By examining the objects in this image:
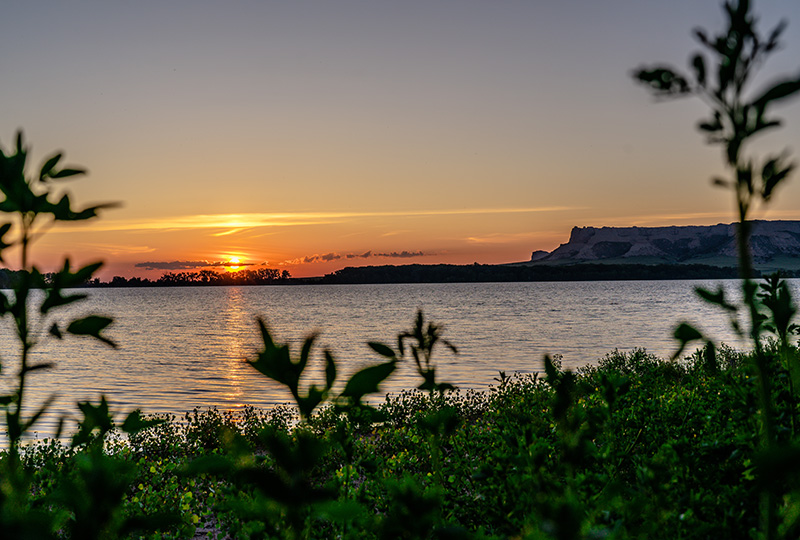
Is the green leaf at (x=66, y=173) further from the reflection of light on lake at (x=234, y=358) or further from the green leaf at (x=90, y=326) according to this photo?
the reflection of light on lake at (x=234, y=358)

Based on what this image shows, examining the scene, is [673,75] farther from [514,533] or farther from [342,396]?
[514,533]

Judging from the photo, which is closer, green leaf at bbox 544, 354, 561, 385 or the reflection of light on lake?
green leaf at bbox 544, 354, 561, 385

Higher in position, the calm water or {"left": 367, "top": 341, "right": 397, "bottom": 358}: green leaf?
{"left": 367, "top": 341, "right": 397, "bottom": 358}: green leaf

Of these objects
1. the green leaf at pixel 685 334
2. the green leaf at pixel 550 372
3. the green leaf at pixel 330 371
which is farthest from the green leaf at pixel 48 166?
the green leaf at pixel 685 334

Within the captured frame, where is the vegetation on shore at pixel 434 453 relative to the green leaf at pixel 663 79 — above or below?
below

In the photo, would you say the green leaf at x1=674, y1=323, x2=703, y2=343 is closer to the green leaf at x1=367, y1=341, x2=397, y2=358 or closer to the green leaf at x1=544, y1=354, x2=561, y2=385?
the green leaf at x1=544, y1=354, x2=561, y2=385

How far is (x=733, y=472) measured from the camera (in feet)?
10.9

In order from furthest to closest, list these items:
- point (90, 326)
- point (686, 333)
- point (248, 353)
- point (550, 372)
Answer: point (248, 353) → point (550, 372) → point (90, 326) → point (686, 333)

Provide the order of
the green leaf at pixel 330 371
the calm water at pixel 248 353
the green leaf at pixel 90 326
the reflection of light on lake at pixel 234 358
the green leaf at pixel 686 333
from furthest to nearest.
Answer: the calm water at pixel 248 353
the reflection of light on lake at pixel 234 358
the green leaf at pixel 90 326
the green leaf at pixel 686 333
the green leaf at pixel 330 371

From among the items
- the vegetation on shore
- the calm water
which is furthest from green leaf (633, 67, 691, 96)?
the calm water

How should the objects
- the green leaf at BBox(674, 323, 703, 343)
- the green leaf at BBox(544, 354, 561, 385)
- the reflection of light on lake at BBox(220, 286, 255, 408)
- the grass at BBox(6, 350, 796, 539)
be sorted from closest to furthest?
the grass at BBox(6, 350, 796, 539) < the green leaf at BBox(674, 323, 703, 343) < the green leaf at BBox(544, 354, 561, 385) < the reflection of light on lake at BBox(220, 286, 255, 408)

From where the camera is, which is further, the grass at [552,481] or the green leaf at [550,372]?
the green leaf at [550,372]

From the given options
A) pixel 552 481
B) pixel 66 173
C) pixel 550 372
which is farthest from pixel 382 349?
pixel 66 173

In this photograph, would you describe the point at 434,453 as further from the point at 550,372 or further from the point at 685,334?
the point at 685,334
